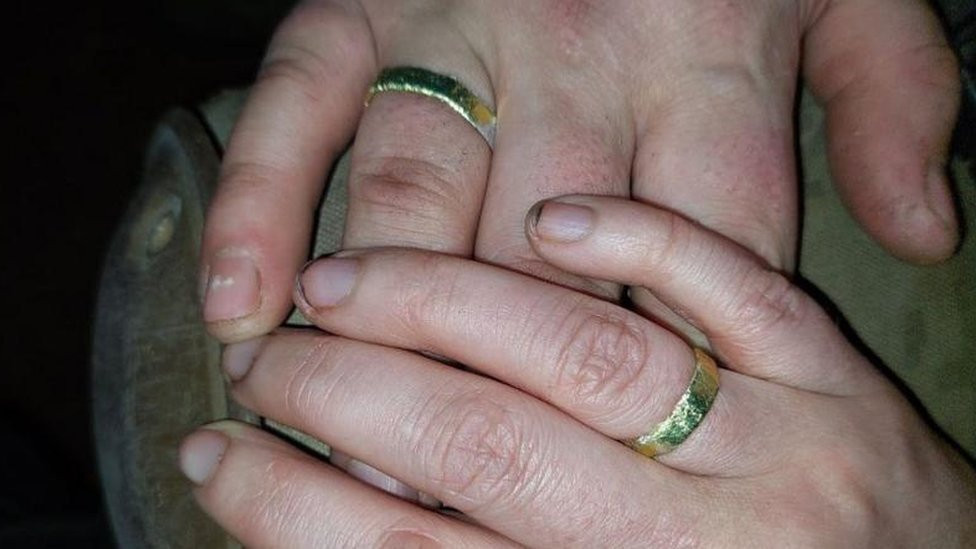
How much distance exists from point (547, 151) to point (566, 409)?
0.24 metres

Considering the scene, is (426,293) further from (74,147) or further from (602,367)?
(74,147)

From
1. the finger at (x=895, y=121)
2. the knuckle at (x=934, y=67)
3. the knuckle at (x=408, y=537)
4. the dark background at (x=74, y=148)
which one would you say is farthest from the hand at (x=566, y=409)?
the dark background at (x=74, y=148)

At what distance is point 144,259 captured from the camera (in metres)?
0.95

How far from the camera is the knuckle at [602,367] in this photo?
2.19 ft

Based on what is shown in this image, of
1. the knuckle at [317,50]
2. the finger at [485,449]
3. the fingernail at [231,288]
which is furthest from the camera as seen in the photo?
the knuckle at [317,50]

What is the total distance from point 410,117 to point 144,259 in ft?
1.15

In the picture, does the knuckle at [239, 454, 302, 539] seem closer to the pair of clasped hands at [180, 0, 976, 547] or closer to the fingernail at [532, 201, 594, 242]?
the pair of clasped hands at [180, 0, 976, 547]

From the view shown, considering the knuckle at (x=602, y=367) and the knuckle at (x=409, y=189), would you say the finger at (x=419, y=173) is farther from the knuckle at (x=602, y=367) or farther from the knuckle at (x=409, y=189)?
the knuckle at (x=602, y=367)

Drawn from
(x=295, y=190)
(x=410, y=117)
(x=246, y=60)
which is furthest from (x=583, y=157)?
(x=246, y=60)

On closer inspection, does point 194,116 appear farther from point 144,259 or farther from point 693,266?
point 693,266

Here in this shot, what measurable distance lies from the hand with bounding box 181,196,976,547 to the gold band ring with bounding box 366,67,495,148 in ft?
0.50

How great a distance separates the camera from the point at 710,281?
71 cm

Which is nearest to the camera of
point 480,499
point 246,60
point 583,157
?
point 480,499

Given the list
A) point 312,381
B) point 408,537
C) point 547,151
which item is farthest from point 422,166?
point 408,537
